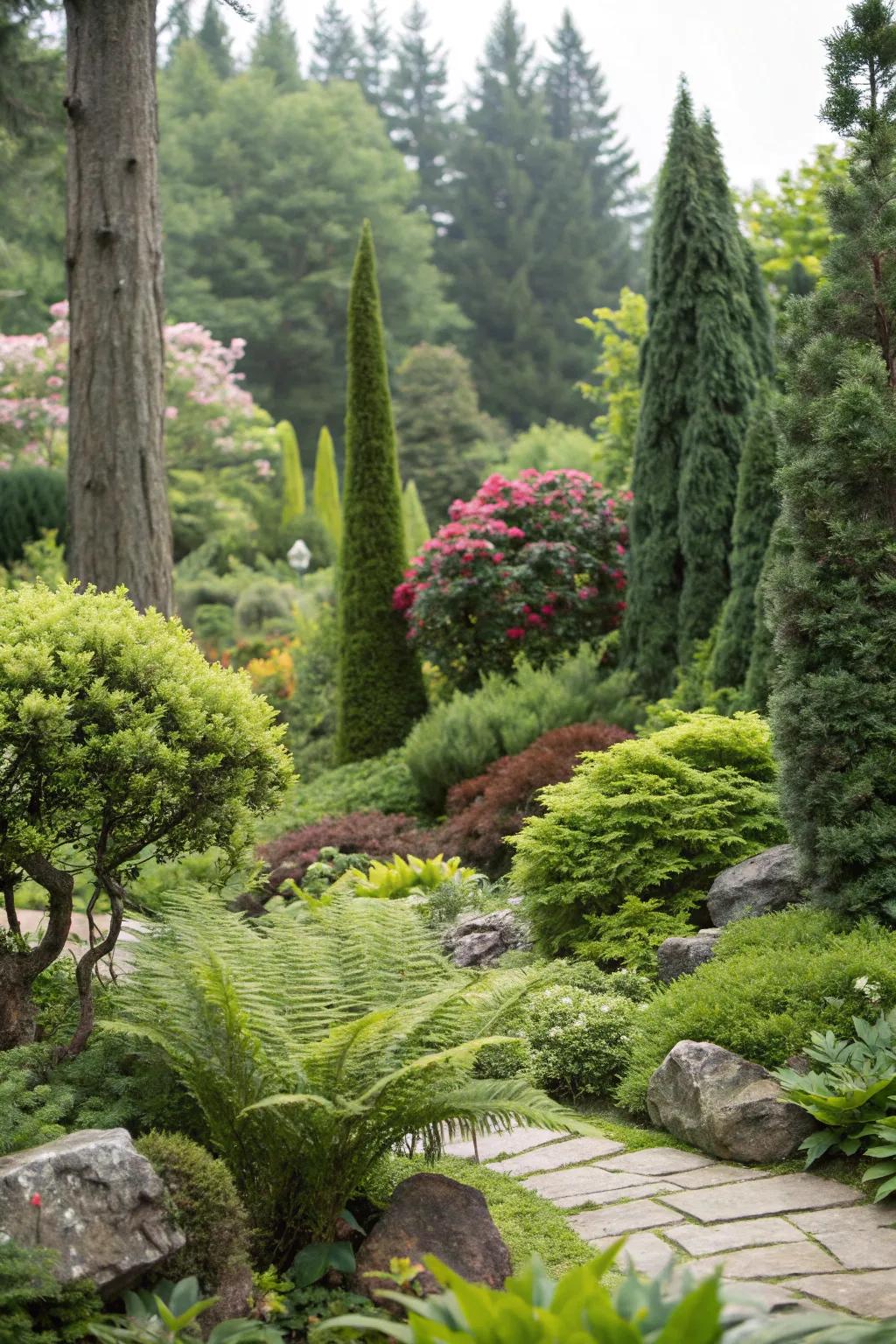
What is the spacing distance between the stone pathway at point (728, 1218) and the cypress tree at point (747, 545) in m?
4.75

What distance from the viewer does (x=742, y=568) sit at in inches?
335

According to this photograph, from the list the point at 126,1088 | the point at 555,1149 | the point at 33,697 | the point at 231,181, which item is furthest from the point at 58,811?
the point at 231,181

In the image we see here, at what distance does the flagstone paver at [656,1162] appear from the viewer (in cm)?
383

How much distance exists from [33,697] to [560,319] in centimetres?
3726

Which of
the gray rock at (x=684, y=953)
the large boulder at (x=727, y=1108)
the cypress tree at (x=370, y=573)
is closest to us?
the large boulder at (x=727, y=1108)

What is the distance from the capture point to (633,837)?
584cm

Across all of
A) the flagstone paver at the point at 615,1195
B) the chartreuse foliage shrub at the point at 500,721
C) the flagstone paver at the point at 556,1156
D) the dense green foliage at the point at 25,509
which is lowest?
the flagstone paver at the point at 556,1156

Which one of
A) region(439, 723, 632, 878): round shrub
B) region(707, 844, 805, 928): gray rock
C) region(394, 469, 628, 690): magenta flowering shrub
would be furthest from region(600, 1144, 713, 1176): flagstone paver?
region(394, 469, 628, 690): magenta flowering shrub

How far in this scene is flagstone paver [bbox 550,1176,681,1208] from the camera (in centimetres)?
359

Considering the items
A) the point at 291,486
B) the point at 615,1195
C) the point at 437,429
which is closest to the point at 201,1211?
the point at 615,1195

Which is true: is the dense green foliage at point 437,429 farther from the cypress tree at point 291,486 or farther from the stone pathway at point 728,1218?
the stone pathway at point 728,1218

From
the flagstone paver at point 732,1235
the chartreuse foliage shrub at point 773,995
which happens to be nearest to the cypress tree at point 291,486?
the chartreuse foliage shrub at point 773,995

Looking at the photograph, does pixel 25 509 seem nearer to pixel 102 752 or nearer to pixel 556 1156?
pixel 102 752

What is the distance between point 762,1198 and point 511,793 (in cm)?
416
